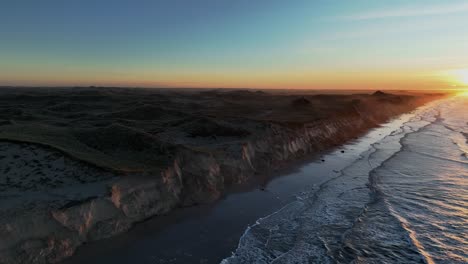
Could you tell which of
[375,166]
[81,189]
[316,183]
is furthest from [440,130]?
[81,189]

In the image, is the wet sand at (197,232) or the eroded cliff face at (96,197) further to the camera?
the wet sand at (197,232)

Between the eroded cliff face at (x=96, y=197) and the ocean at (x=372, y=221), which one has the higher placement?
the eroded cliff face at (x=96, y=197)

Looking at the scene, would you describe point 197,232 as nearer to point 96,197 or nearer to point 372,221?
point 96,197

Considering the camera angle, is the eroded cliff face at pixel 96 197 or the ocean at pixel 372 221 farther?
the ocean at pixel 372 221

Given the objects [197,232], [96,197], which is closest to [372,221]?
[197,232]

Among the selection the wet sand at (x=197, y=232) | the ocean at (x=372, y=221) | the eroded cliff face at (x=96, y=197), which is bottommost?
the wet sand at (x=197, y=232)

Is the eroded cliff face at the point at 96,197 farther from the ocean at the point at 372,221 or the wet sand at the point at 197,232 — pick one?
the ocean at the point at 372,221

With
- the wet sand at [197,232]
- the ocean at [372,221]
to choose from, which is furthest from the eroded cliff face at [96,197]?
the ocean at [372,221]

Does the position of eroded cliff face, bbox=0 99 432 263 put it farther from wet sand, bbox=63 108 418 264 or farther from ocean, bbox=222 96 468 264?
ocean, bbox=222 96 468 264
